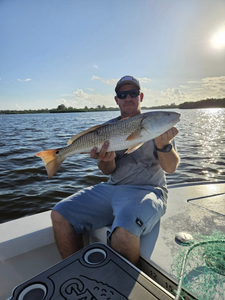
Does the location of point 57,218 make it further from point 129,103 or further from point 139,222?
point 129,103

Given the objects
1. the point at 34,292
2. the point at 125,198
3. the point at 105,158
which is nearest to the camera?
the point at 34,292

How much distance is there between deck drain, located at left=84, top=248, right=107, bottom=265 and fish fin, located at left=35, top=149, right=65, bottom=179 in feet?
4.47

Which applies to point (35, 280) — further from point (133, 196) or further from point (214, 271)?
point (214, 271)

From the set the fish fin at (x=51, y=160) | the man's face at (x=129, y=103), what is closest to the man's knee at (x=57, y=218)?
the fish fin at (x=51, y=160)

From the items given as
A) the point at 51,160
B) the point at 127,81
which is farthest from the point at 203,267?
the point at 127,81

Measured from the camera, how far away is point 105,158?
314 centimetres

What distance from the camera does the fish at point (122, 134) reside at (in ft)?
8.95

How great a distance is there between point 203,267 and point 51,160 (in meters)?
2.33

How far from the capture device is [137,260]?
7.50ft

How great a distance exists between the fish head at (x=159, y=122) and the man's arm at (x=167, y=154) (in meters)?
0.15

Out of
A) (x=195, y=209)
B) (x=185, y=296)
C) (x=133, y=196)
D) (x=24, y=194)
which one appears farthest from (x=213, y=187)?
(x=24, y=194)

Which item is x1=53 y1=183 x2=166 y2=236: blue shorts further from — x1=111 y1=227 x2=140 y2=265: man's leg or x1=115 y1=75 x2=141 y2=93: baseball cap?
x1=115 y1=75 x2=141 y2=93: baseball cap

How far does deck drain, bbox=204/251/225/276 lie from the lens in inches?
79.0

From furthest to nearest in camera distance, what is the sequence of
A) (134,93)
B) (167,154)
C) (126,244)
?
1. (134,93)
2. (167,154)
3. (126,244)
